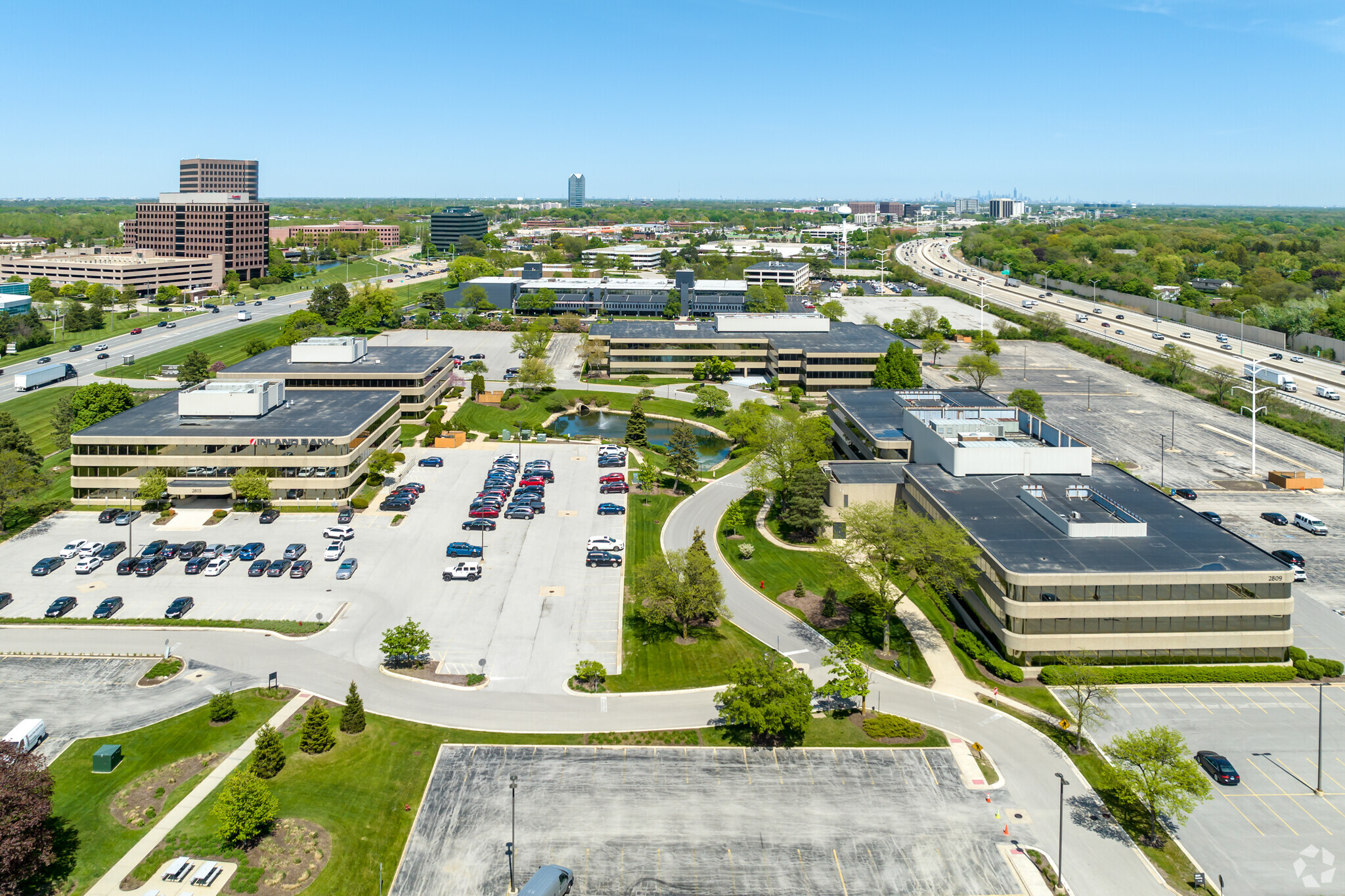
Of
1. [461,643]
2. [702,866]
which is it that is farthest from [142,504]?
[702,866]

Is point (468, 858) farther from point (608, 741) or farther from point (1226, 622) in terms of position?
point (1226, 622)

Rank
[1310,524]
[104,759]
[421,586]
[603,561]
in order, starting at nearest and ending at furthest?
[104,759] → [421,586] → [603,561] → [1310,524]

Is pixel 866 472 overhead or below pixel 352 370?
below

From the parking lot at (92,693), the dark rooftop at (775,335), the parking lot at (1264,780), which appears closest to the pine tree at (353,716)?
the parking lot at (92,693)

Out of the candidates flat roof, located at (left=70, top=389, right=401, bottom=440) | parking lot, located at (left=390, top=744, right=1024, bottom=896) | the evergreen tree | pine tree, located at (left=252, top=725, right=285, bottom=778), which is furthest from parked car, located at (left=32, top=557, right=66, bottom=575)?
the evergreen tree

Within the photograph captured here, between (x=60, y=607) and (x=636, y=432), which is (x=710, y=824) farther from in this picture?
(x=636, y=432)

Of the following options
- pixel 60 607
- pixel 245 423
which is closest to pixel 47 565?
pixel 60 607

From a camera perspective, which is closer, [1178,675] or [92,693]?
[92,693]
